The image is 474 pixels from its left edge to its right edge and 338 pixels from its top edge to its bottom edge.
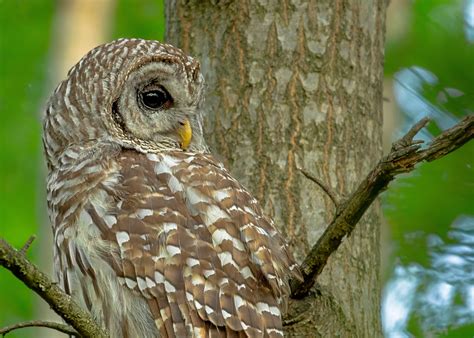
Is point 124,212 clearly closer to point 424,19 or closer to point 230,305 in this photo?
point 230,305

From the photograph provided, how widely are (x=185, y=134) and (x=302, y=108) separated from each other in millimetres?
537

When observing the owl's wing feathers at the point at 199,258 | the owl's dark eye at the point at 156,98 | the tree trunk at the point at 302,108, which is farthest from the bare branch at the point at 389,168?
the owl's dark eye at the point at 156,98

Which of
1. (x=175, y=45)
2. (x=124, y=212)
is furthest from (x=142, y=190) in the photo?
→ (x=175, y=45)

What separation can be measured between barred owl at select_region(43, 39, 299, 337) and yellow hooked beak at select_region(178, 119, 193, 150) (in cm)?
19

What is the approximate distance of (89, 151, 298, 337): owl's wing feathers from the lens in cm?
348

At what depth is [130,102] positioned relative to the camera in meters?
4.14

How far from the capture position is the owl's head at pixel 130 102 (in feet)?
13.4

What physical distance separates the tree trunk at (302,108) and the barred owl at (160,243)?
0.27 metres

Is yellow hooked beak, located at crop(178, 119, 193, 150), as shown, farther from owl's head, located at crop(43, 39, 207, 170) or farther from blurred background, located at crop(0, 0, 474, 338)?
blurred background, located at crop(0, 0, 474, 338)

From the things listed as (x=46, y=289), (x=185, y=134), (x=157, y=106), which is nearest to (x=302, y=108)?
(x=185, y=134)

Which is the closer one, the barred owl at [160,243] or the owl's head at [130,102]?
the barred owl at [160,243]

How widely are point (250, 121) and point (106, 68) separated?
2.25 ft

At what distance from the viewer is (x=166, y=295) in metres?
3.48

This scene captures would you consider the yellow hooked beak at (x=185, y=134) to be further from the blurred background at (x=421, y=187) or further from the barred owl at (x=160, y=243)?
the blurred background at (x=421, y=187)
